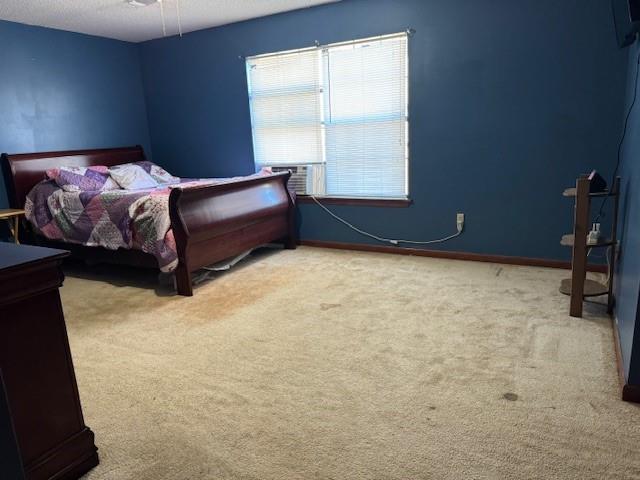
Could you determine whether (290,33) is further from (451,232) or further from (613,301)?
(613,301)

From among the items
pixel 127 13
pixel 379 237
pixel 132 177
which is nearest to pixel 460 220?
pixel 379 237

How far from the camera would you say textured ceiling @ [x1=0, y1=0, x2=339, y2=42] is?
3711 mm

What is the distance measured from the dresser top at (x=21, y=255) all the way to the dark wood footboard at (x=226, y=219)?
62.7 inches

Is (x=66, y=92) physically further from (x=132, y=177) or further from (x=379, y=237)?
(x=379, y=237)

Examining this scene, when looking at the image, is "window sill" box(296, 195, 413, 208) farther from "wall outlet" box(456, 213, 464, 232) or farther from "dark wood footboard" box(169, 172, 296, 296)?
"wall outlet" box(456, 213, 464, 232)

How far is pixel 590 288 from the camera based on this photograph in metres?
2.83

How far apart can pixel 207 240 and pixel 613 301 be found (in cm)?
266

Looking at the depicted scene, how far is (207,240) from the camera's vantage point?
338 centimetres

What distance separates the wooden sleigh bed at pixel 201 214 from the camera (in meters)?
3.20

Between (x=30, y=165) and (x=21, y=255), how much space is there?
3.36 meters

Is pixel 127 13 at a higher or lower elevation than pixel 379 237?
higher

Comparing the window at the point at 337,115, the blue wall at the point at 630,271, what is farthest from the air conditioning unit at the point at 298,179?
the blue wall at the point at 630,271

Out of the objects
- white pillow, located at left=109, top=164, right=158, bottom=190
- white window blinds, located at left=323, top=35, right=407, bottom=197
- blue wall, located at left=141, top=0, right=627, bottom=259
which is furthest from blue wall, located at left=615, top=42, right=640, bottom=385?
white pillow, located at left=109, top=164, right=158, bottom=190

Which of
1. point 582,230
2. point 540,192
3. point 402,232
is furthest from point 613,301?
point 402,232
